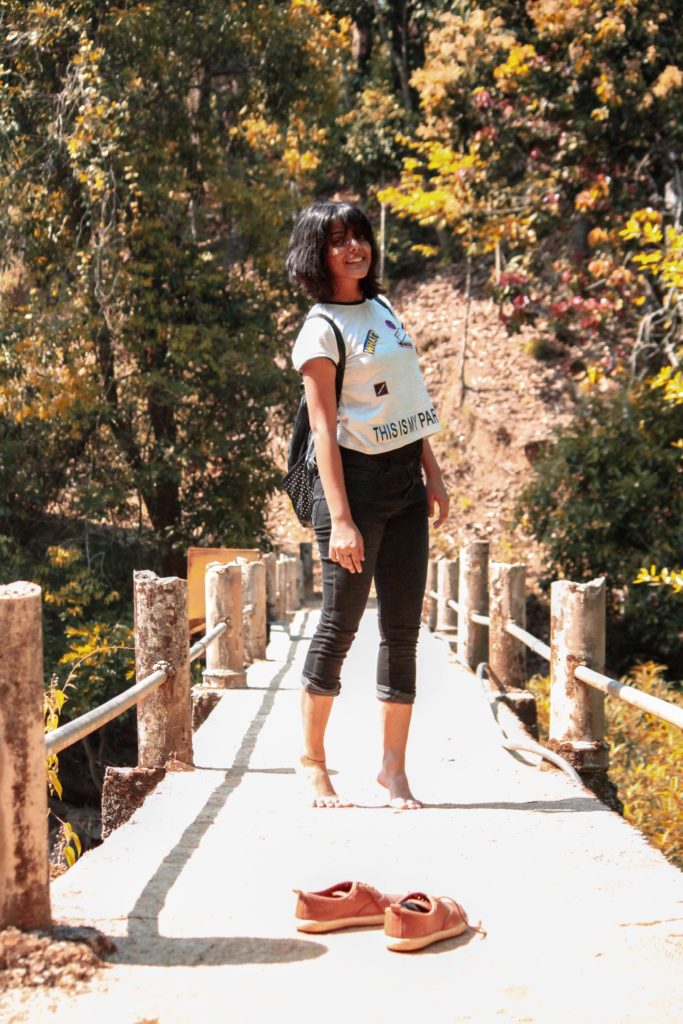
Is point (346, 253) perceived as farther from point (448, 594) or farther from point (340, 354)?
point (448, 594)

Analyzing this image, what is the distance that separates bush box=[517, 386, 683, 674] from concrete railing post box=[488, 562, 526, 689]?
7.71 metres

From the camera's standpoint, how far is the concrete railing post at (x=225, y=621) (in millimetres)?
7266

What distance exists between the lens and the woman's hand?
3.78 m

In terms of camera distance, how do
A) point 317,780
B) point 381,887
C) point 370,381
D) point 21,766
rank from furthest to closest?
point 317,780, point 370,381, point 381,887, point 21,766

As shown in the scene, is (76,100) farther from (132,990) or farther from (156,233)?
(132,990)

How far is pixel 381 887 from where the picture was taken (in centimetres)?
319

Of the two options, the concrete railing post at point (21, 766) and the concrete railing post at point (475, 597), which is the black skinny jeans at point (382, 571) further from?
the concrete railing post at point (475, 597)

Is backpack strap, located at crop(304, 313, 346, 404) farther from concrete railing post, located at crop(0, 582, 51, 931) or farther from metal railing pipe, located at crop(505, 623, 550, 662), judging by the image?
metal railing pipe, located at crop(505, 623, 550, 662)

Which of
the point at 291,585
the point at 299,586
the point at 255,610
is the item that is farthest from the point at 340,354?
the point at 299,586

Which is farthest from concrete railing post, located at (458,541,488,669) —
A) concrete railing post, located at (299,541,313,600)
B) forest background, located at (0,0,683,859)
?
concrete railing post, located at (299,541,313,600)

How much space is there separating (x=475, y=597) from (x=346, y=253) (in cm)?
532

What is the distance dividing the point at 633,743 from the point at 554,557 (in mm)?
6323

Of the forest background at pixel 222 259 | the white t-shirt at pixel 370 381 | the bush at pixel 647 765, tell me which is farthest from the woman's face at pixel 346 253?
the forest background at pixel 222 259

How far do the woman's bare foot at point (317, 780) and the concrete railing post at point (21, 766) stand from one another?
57.3 inches
